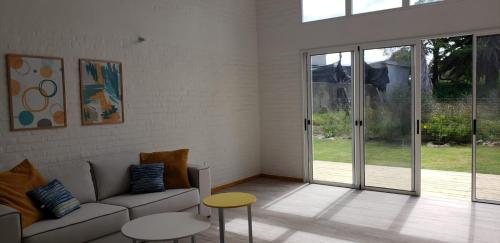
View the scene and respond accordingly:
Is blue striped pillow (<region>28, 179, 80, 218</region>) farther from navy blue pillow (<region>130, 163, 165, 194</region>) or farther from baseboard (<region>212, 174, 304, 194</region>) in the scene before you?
baseboard (<region>212, 174, 304, 194</region>)

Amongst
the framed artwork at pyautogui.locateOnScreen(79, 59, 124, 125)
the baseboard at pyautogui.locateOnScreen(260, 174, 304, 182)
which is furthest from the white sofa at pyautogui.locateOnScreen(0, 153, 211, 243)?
the baseboard at pyautogui.locateOnScreen(260, 174, 304, 182)

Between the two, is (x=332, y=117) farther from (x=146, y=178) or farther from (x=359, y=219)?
(x=146, y=178)

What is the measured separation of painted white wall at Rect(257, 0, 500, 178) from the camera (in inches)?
195

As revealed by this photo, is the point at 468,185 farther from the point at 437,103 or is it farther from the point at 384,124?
the point at 437,103

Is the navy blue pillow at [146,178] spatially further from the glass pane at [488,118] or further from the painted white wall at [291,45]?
the glass pane at [488,118]

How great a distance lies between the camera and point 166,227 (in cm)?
269

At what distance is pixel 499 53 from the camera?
14.3 ft

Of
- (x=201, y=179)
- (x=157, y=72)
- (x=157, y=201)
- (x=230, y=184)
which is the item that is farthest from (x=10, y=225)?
(x=230, y=184)


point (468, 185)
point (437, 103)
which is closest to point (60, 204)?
point (468, 185)

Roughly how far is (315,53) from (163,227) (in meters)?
3.90

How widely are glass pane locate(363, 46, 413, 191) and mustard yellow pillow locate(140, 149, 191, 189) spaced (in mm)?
2743

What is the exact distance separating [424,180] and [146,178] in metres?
4.74

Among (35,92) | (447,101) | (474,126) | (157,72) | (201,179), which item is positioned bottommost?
(201,179)

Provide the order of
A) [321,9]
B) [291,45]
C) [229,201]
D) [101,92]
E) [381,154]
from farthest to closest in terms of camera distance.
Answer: [291,45], [321,9], [381,154], [101,92], [229,201]
